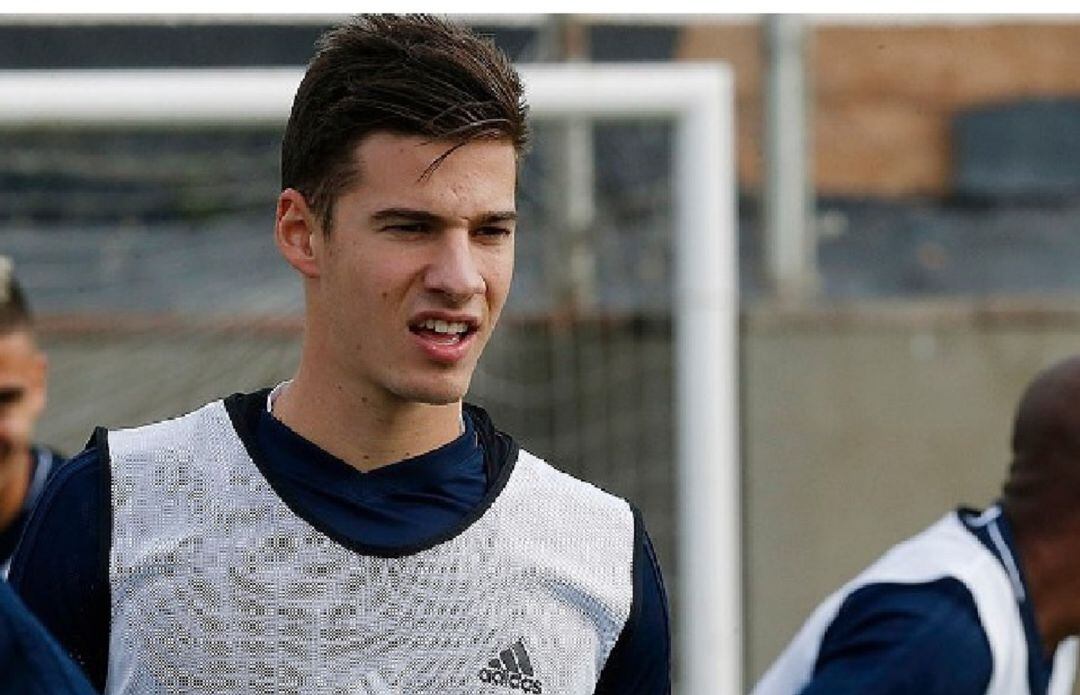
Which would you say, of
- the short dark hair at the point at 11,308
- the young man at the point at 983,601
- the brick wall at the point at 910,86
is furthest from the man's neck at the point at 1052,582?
the brick wall at the point at 910,86

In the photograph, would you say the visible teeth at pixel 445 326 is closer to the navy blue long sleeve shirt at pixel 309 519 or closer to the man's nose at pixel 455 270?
the man's nose at pixel 455 270

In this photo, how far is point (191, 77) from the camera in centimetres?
503

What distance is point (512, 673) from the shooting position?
230 cm

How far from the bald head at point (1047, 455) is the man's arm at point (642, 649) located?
0.81 metres

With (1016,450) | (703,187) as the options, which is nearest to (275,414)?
(1016,450)

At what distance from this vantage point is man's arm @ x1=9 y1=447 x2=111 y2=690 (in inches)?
87.2

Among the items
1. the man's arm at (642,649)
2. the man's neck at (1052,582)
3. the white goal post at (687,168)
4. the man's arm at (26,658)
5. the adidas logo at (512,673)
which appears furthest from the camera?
the white goal post at (687,168)

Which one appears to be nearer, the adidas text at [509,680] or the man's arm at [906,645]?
the adidas text at [509,680]

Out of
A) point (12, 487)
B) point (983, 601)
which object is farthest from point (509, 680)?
point (12, 487)

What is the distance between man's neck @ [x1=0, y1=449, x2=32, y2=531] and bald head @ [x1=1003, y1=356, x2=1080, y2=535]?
6.07 feet

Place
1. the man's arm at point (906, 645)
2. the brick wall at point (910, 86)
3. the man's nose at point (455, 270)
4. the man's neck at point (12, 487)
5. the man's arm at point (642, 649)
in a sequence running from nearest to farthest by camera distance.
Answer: the man's nose at point (455, 270) < the man's arm at point (642, 649) < the man's arm at point (906, 645) < the man's neck at point (12, 487) < the brick wall at point (910, 86)

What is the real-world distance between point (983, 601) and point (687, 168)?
2.43 meters

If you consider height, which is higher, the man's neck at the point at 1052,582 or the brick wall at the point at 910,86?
the brick wall at the point at 910,86

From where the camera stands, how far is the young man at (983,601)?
2.71 meters
